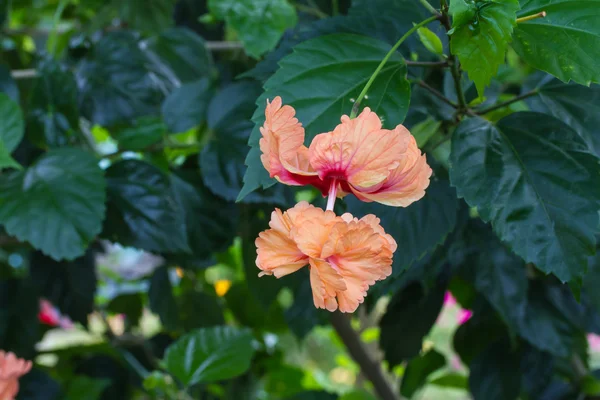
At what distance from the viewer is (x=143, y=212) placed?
2.49 ft

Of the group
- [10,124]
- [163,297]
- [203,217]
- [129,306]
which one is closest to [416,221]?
[203,217]

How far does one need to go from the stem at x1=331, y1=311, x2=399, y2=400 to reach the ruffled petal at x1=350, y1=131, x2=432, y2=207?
769 millimetres

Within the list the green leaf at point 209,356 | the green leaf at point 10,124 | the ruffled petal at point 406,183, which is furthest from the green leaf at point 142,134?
the ruffled petal at point 406,183

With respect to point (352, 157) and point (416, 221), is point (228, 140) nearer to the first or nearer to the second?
point (416, 221)

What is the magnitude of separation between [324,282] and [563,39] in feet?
0.83

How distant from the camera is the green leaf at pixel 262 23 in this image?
77cm

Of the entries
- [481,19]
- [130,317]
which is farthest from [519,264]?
[130,317]

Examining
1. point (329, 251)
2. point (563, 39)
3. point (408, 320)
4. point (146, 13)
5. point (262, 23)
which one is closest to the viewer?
point (329, 251)

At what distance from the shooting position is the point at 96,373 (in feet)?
3.86

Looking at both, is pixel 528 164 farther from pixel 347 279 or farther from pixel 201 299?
pixel 201 299

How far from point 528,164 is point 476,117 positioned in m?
0.06

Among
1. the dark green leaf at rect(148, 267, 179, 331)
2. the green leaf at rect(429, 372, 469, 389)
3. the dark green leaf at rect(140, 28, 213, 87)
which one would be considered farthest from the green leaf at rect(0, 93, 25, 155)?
the green leaf at rect(429, 372, 469, 389)

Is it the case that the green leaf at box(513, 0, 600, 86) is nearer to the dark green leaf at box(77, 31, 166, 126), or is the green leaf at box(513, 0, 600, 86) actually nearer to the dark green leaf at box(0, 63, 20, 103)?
the dark green leaf at box(77, 31, 166, 126)

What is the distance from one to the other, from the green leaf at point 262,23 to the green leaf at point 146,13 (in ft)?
0.87
